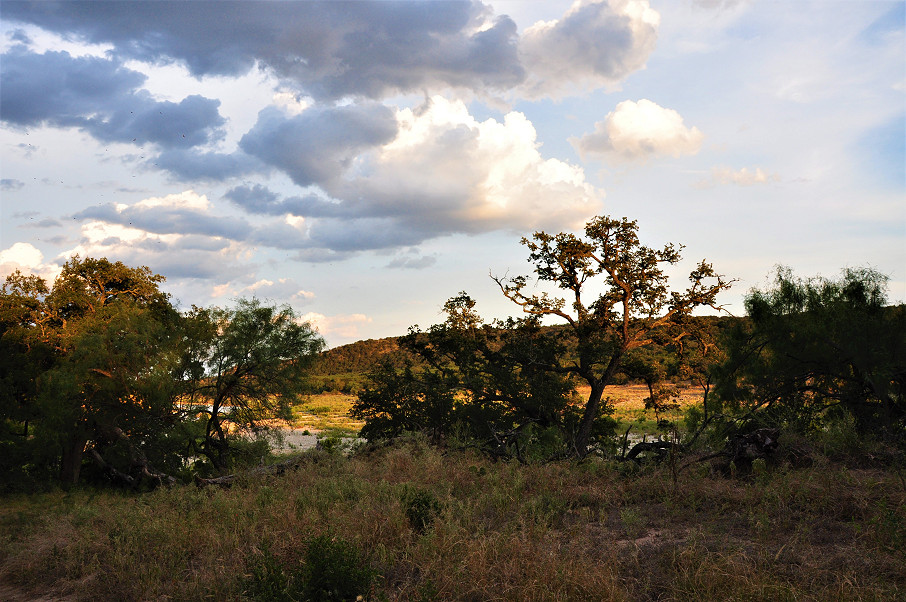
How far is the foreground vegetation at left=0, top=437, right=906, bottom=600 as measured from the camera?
5.84m

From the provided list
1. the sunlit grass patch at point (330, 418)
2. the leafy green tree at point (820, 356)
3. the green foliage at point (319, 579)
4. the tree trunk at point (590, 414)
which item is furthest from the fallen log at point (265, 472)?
the sunlit grass patch at point (330, 418)

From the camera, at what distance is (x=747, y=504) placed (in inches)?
312

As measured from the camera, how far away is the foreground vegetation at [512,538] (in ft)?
19.2

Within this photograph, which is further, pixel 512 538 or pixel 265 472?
pixel 265 472

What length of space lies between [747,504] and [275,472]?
10.9 meters

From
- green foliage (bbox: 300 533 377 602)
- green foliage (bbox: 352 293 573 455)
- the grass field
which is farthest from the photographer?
the grass field

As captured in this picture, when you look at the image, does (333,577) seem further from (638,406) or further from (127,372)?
(638,406)

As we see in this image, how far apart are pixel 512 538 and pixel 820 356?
10.8 m

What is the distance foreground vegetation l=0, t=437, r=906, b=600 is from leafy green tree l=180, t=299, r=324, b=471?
40.3ft

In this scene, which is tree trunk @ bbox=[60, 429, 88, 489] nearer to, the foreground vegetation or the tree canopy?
the tree canopy

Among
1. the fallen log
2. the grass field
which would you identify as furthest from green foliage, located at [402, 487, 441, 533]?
the grass field

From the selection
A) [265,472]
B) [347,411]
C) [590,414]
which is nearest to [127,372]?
[265,472]

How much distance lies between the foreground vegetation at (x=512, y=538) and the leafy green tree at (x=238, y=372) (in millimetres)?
12281

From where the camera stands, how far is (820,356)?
1407 cm
